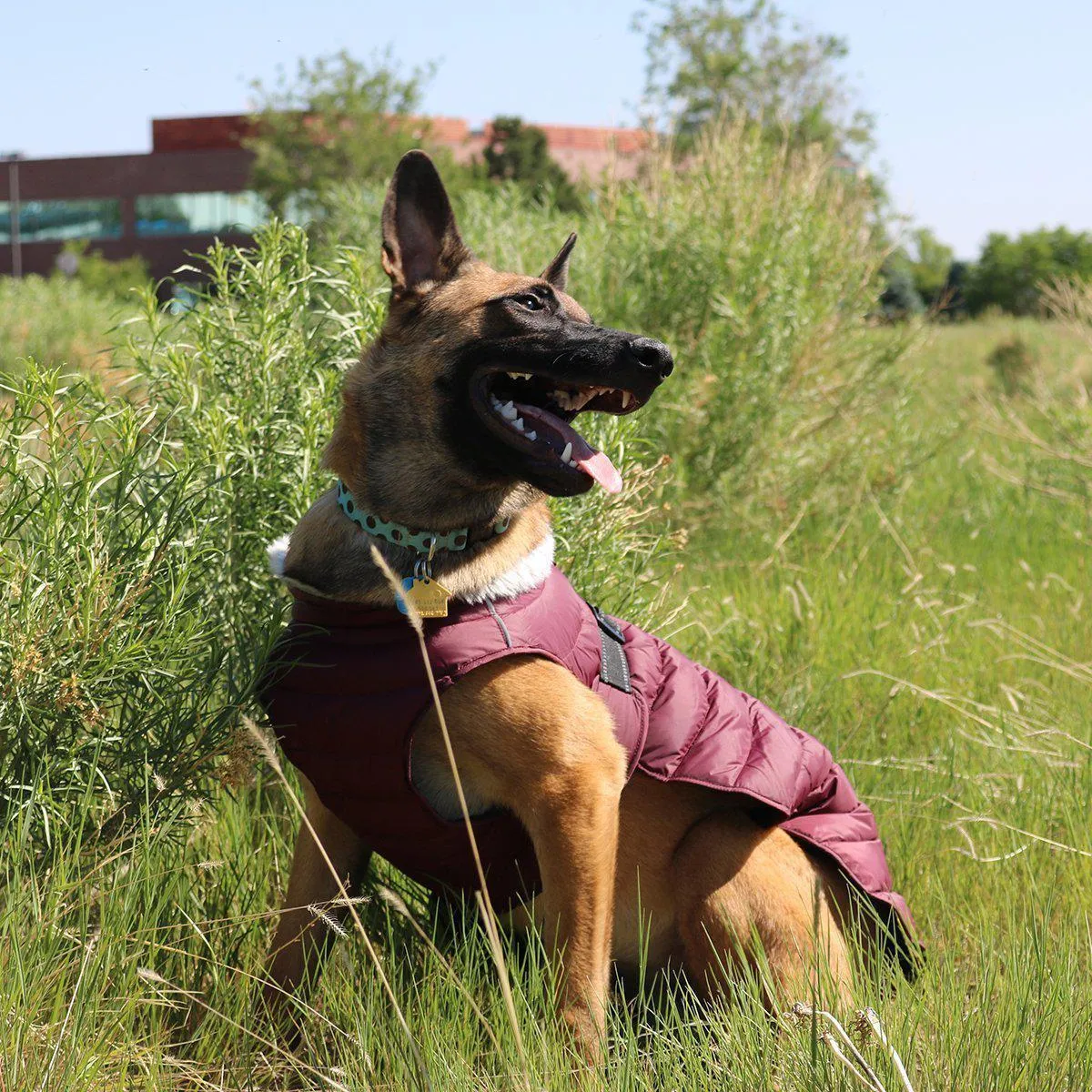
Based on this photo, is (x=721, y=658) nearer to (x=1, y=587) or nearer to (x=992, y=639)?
(x=992, y=639)

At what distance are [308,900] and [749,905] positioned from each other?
105cm

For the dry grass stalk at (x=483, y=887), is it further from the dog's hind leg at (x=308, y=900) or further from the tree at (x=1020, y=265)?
the tree at (x=1020, y=265)

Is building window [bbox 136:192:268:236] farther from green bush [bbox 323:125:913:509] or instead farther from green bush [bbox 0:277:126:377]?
green bush [bbox 323:125:913:509]

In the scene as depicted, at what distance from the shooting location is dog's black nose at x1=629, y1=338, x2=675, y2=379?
2.54 m

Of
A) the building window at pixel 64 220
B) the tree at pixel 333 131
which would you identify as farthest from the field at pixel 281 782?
the building window at pixel 64 220

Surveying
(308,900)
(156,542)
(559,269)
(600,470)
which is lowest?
(308,900)

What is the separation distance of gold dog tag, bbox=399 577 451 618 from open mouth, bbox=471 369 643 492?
0.36 metres

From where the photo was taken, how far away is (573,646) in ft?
8.27

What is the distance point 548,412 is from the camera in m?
2.72

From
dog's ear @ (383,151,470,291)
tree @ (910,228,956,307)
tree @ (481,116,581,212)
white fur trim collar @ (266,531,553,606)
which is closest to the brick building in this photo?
tree @ (481,116,581,212)

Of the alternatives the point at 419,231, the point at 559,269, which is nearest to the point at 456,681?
the point at 419,231

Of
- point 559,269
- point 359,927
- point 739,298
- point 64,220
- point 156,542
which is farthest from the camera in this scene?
point 64,220

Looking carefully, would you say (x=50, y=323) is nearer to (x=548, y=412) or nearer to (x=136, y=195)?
(x=548, y=412)

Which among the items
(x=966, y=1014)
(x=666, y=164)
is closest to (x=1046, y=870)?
(x=966, y=1014)
